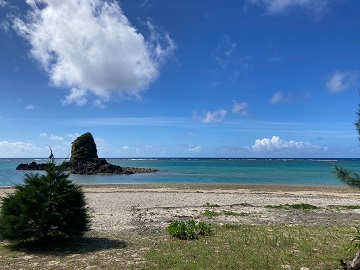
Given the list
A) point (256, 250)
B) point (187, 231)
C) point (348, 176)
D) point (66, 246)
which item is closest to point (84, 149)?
point (66, 246)

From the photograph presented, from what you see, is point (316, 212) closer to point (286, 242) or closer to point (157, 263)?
point (286, 242)

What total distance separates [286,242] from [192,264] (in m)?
3.67

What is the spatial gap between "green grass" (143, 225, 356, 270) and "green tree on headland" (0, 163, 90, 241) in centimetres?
318

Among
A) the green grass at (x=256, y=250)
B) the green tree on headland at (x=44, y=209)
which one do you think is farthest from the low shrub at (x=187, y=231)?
the green tree on headland at (x=44, y=209)

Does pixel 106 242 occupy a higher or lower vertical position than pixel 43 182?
lower

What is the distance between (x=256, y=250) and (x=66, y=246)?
6.07 meters

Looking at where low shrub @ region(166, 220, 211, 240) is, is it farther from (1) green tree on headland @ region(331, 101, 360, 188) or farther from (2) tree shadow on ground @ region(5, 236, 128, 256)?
(1) green tree on headland @ region(331, 101, 360, 188)

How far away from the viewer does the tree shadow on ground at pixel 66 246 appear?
10401 mm

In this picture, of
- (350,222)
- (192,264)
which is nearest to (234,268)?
(192,264)

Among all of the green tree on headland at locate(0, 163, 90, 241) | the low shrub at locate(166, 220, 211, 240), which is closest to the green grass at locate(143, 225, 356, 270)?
the low shrub at locate(166, 220, 211, 240)

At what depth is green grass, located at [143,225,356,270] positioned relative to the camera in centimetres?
858

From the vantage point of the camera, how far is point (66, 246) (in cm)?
1106

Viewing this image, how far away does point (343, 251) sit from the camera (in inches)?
380

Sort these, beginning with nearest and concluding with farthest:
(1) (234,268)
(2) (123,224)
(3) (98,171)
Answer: (1) (234,268)
(2) (123,224)
(3) (98,171)
